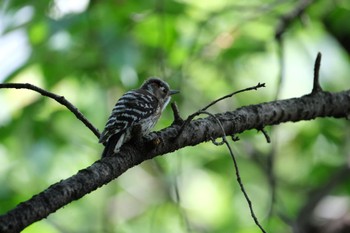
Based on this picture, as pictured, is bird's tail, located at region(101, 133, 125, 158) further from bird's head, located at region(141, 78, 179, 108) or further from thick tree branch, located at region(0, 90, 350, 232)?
bird's head, located at region(141, 78, 179, 108)

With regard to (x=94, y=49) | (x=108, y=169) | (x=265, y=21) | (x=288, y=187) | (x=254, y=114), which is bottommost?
(x=108, y=169)

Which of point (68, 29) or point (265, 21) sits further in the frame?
point (265, 21)

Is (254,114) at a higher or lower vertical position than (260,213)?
lower

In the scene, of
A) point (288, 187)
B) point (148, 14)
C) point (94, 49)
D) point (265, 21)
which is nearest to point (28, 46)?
point (94, 49)

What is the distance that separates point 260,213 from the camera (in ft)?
29.1

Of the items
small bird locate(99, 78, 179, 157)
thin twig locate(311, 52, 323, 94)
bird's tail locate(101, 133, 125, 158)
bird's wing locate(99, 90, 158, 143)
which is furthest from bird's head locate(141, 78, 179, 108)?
bird's tail locate(101, 133, 125, 158)

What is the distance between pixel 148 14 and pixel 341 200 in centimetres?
298

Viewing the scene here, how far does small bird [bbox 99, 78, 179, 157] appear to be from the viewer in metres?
3.85

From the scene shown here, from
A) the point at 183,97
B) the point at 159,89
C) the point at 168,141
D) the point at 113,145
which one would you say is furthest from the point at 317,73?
the point at 183,97

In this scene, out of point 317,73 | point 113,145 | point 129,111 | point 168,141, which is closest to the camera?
point 168,141

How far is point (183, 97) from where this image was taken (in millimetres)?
6711

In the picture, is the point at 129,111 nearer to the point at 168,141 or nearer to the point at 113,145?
the point at 113,145

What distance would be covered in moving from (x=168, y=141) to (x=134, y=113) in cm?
97

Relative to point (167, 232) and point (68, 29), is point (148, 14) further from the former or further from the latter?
point (167, 232)
